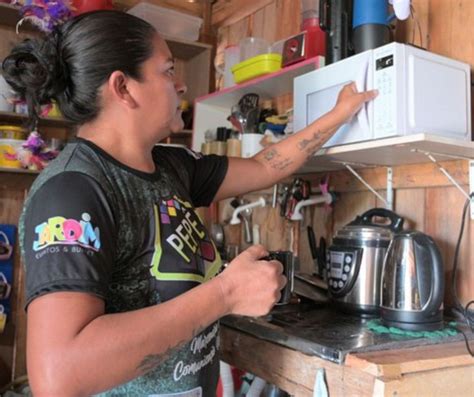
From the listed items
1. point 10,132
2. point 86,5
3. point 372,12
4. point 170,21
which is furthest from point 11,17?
point 372,12

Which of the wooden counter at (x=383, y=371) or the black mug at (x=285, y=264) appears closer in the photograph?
the wooden counter at (x=383, y=371)

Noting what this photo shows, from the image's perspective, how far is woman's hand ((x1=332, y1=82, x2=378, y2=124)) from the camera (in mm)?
1270

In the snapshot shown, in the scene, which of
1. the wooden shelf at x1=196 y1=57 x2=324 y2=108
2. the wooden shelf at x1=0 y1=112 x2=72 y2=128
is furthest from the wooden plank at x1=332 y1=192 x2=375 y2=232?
the wooden shelf at x1=0 y1=112 x2=72 y2=128

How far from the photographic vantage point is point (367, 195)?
5.46ft

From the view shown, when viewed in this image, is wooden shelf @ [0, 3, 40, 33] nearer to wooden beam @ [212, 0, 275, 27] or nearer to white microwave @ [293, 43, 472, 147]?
wooden beam @ [212, 0, 275, 27]

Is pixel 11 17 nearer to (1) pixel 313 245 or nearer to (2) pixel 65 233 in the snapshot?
(1) pixel 313 245

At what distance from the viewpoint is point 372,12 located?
4.51 ft

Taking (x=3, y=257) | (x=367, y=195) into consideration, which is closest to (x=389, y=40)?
(x=367, y=195)

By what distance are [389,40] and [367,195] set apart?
508mm

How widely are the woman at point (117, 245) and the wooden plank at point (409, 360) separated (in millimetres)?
264

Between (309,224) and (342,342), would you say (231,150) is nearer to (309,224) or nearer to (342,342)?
(309,224)

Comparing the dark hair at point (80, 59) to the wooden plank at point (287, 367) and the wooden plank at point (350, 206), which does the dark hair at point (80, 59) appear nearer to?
the wooden plank at point (287, 367)

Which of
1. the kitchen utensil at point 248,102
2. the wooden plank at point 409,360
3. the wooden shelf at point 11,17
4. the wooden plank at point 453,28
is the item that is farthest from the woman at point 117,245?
the wooden shelf at point 11,17

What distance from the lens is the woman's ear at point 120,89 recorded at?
0.90m
